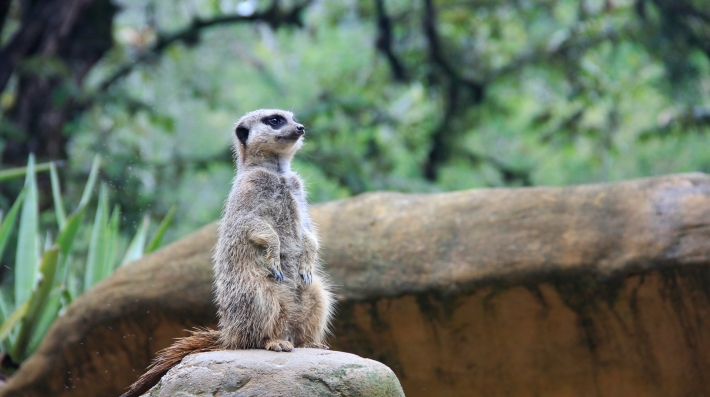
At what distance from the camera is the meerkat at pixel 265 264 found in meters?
2.71

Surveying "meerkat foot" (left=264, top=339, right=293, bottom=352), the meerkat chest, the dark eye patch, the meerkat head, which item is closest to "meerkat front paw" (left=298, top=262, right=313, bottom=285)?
the meerkat chest

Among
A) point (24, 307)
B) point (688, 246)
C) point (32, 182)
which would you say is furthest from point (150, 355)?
point (688, 246)

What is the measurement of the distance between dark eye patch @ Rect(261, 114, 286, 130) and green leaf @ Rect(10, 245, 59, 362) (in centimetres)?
218

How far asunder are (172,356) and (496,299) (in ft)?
5.87

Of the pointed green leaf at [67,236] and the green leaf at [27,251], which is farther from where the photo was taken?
the green leaf at [27,251]

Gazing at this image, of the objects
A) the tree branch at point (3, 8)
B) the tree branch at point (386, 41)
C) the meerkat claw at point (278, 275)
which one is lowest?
the meerkat claw at point (278, 275)

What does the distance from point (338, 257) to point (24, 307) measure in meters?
2.11

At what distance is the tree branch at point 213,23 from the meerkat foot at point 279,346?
5.96m

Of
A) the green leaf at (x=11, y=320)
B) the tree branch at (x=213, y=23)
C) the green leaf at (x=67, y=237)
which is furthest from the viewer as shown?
the tree branch at (x=213, y=23)

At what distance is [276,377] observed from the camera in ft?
7.66

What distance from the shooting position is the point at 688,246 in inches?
140

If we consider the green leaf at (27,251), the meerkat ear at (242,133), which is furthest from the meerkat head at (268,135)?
the green leaf at (27,251)

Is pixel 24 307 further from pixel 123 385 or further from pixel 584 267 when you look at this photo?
pixel 584 267

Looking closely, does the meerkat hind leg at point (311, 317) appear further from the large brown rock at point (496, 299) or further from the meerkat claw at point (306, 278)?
the large brown rock at point (496, 299)
